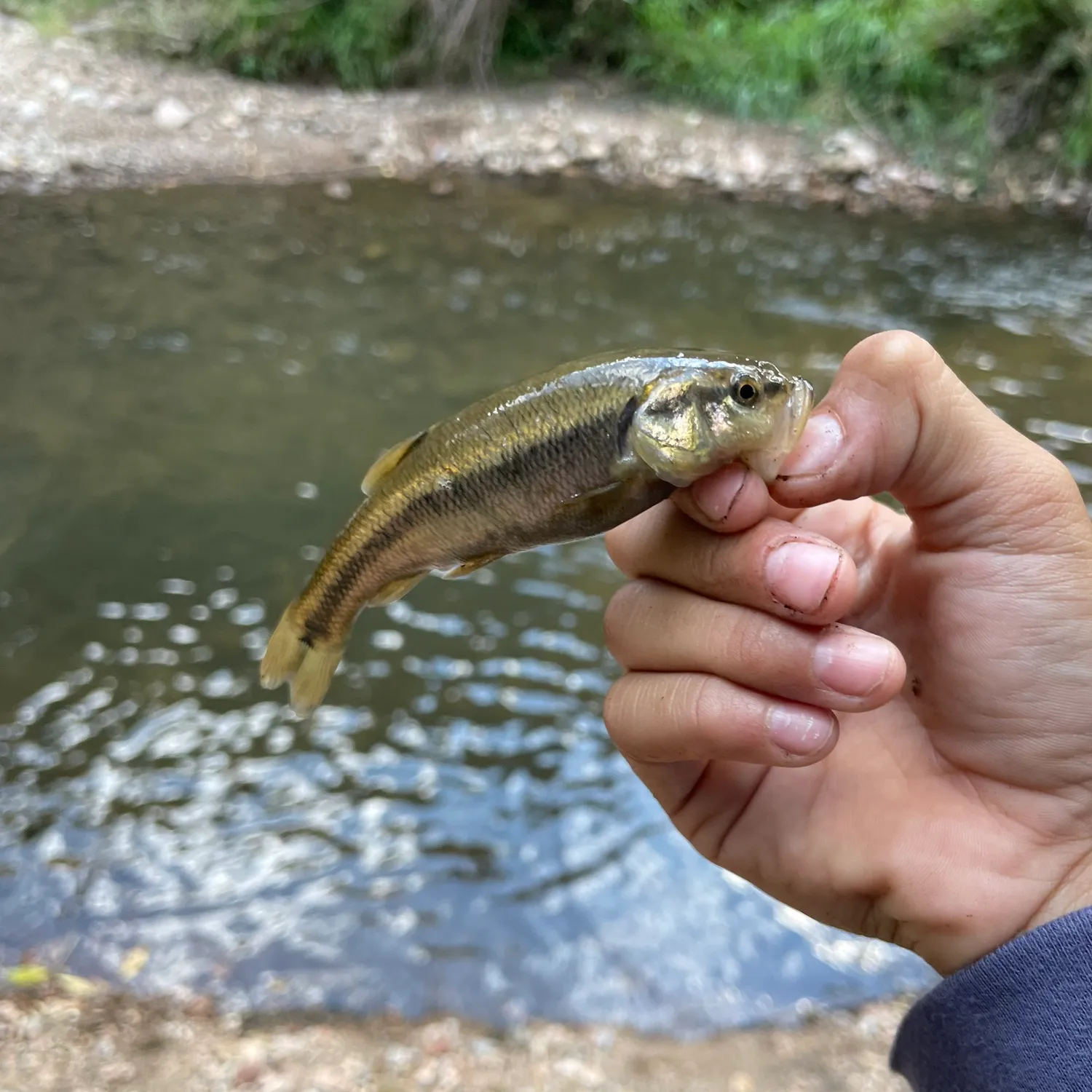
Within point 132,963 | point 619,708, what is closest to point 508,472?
point 619,708

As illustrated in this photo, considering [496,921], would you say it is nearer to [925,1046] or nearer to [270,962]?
[270,962]

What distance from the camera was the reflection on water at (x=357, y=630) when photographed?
12.8 ft

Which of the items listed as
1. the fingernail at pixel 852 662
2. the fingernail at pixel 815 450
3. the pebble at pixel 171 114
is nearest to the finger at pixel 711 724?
the fingernail at pixel 852 662

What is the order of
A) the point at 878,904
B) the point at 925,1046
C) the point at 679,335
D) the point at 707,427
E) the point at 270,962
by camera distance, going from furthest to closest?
the point at 679,335 < the point at 270,962 < the point at 878,904 < the point at 925,1046 < the point at 707,427

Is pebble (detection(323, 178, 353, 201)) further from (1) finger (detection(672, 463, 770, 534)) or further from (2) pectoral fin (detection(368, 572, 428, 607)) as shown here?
(1) finger (detection(672, 463, 770, 534))

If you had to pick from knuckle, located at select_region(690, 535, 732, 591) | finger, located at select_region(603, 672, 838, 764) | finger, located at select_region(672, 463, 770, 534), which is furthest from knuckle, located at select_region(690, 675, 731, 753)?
finger, located at select_region(672, 463, 770, 534)

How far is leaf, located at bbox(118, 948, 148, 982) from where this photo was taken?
3725 millimetres

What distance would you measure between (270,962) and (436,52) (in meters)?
13.9

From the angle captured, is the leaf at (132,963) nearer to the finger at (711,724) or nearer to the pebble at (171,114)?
the finger at (711,724)

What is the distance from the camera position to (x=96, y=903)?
3.98m

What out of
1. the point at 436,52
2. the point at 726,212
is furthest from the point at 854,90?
the point at 436,52

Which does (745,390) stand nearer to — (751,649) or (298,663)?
(751,649)

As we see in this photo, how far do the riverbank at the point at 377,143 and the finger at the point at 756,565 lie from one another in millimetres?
10724

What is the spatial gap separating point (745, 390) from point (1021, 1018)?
1329 mm
